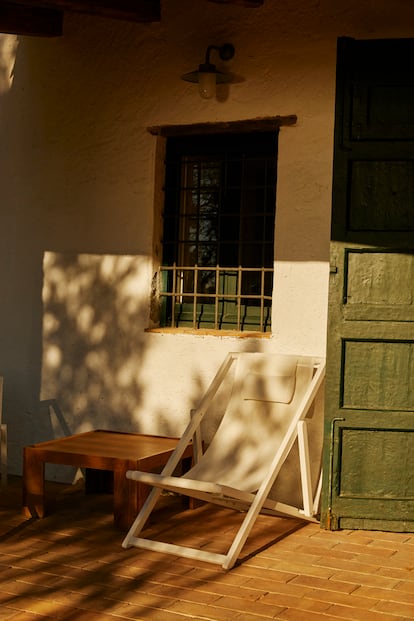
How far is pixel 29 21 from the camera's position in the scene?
20.8ft

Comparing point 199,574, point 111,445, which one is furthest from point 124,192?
point 199,574

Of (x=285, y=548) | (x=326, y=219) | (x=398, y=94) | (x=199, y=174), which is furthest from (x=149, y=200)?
(x=285, y=548)

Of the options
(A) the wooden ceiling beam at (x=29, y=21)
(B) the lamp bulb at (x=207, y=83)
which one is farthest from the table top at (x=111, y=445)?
(A) the wooden ceiling beam at (x=29, y=21)

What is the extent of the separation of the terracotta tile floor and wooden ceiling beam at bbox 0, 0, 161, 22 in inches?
117

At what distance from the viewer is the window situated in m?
6.31

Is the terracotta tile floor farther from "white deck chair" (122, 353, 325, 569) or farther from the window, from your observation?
the window

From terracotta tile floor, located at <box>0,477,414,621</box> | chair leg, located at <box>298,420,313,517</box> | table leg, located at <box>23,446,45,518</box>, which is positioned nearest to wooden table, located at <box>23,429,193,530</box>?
table leg, located at <box>23,446,45,518</box>

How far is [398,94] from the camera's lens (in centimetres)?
535

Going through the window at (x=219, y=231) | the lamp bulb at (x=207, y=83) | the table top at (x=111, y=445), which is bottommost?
the table top at (x=111, y=445)

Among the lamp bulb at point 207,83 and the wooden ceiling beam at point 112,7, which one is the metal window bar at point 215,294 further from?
the wooden ceiling beam at point 112,7

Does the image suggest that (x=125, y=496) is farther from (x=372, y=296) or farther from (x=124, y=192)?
(x=124, y=192)

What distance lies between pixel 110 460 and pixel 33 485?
0.58 meters

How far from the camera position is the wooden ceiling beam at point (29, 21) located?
20.0 ft

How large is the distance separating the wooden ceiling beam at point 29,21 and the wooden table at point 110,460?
268cm
